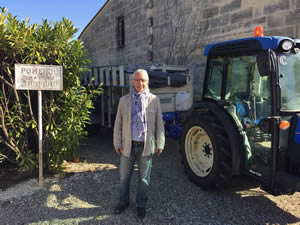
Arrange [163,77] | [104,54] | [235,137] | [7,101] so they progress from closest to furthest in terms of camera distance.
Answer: [235,137], [7,101], [163,77], [104,54]

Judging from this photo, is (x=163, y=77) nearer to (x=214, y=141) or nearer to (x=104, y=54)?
(x=214, y=141)

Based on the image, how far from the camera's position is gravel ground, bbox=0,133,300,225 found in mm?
2820

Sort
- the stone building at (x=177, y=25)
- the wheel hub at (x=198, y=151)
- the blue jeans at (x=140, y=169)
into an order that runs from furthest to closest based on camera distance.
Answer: the stone building at (x=177, y=25) < the wheel hub at (x=198, y=151) < the blue jeans at (x=140, y=169)

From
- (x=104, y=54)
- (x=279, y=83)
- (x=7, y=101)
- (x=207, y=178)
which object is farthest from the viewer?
(x=104, y=54)

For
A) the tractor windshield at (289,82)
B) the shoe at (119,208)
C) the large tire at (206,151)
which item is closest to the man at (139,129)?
the shoe at (119,208)

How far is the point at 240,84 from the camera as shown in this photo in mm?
3100

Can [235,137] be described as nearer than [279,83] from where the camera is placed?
No

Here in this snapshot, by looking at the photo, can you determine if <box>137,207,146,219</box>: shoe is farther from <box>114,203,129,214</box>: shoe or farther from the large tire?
the large tire

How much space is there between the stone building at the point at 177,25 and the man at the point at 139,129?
12.7 ft

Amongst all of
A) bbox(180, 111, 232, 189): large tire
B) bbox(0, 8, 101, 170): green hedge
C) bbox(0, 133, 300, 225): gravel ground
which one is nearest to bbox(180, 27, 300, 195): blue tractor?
bbox(180, 111, 232, 189): large tire

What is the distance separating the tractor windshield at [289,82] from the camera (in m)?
2.56

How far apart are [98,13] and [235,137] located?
474 inches

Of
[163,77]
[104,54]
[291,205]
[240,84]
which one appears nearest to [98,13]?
[104,54]

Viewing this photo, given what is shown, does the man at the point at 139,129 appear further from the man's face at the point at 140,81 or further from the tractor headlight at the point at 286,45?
the tractor headlight at the point at 286,45
